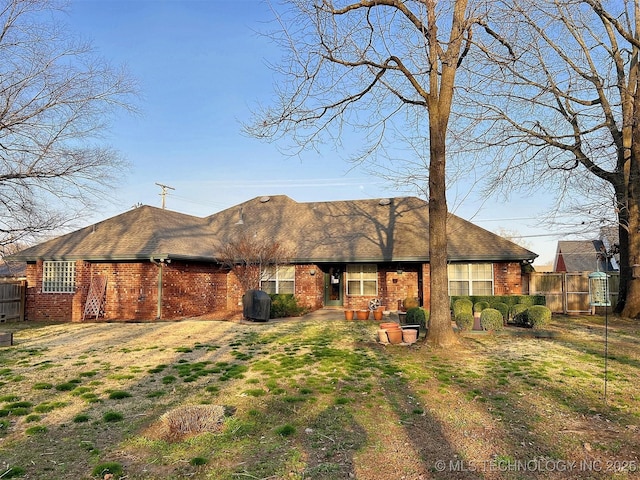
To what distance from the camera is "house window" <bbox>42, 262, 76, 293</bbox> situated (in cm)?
1719

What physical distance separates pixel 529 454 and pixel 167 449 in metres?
3.42

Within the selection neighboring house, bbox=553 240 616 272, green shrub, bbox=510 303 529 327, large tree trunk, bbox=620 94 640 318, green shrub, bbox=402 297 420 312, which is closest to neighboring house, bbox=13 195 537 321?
green shrub, bbox=402 297 420 312

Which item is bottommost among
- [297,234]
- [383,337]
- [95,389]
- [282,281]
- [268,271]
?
[95,389]

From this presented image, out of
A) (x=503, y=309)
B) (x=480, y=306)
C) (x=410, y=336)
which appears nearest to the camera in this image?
(x=410, y=336)

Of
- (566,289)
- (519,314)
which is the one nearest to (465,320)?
(519,314)

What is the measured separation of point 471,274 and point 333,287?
6.09 meters

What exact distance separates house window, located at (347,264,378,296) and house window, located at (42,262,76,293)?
36.8 ft

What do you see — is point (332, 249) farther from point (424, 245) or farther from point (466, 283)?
point (466, 283)

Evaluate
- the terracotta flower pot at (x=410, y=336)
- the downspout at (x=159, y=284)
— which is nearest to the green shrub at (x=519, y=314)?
the terracotta flower pot at (x=410, y=336)

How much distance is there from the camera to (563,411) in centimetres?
534

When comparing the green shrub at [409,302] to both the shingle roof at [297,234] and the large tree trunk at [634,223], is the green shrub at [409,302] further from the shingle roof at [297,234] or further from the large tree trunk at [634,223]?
the large tree trunk at [634,223]

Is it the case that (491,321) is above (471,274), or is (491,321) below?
below

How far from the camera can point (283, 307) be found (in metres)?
16.7

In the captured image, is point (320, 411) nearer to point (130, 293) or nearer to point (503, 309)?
point (503, 309)
